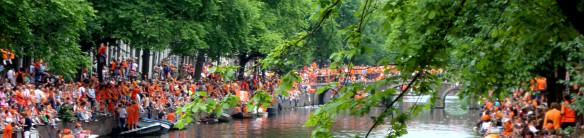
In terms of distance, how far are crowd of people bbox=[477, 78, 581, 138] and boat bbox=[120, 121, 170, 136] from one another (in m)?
12.9

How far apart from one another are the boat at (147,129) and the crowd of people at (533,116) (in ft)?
42.3

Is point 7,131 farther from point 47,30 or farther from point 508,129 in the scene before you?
point 508,129

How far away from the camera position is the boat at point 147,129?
33312 mm

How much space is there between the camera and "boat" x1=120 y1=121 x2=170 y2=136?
33.3 meters

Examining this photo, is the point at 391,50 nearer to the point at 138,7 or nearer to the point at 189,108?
the point at 189,108

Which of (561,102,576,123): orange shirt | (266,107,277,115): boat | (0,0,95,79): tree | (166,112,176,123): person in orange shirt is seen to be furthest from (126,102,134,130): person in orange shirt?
(266,107,277,115): boat

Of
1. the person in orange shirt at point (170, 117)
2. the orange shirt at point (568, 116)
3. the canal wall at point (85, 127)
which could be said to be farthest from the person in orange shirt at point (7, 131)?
the person in orange shirt at point (170, 117)

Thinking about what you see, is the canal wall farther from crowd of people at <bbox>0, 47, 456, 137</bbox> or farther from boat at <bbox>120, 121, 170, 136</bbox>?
boat at <bbox>120, 121, 170, 136</bbox>

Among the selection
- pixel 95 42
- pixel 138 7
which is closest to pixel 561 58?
pixel 138 7

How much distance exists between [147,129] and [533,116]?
1577 cm

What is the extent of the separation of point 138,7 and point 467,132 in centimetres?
1770

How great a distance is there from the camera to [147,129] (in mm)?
33688

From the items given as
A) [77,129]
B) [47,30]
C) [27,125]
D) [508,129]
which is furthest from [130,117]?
[508,129]

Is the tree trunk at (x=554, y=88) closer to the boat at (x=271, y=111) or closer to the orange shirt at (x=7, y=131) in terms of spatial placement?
the orange shirt at (x=7, y=131)
